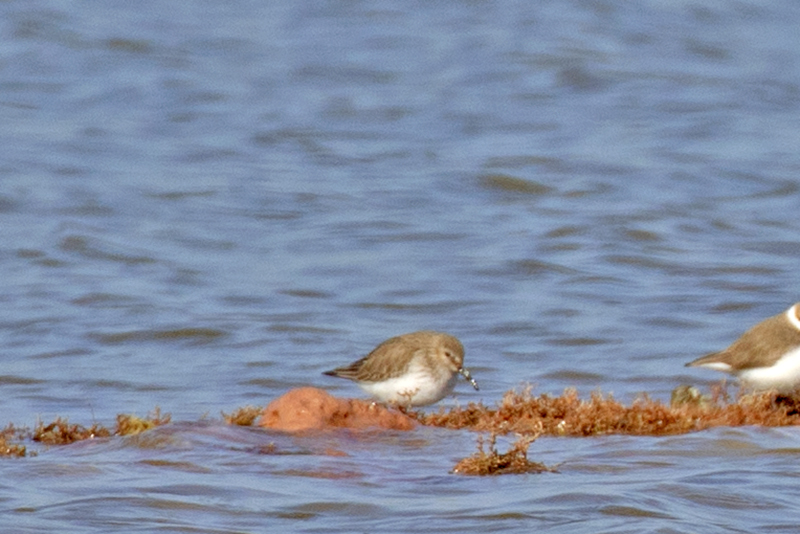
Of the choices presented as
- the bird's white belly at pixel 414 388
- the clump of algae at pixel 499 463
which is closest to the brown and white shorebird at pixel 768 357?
the bird's white belly at pixel 414 388

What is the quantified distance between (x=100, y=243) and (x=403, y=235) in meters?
4.22

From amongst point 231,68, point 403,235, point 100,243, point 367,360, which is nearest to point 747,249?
point 403,235

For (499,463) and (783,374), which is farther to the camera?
(783,374)

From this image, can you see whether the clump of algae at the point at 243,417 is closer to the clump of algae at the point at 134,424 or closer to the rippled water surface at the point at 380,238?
the rippled water surface at the point at 380,238

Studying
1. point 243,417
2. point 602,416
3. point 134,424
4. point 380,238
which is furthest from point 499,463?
point 380,238

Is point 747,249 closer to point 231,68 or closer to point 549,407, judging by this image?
point 549,407

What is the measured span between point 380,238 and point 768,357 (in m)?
10.5

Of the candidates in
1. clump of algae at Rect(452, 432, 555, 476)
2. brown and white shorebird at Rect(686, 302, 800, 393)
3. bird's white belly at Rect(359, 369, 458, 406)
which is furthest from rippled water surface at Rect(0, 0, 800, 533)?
brown and white shorebird at Rect(686, 302, 800, 393)

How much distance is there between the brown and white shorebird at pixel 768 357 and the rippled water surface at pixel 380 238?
1.13 m

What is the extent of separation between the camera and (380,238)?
22734 mm

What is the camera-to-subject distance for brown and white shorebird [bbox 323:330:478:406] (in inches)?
482

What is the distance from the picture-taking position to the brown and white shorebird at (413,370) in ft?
40.2

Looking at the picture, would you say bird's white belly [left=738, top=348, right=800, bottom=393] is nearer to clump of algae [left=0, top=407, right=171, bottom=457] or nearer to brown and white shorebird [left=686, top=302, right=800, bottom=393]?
brown and white shorebird [left=686, top=302, right=800, bottom=393]

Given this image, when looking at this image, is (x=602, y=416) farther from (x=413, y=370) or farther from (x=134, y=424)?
(x=134, y=424)
